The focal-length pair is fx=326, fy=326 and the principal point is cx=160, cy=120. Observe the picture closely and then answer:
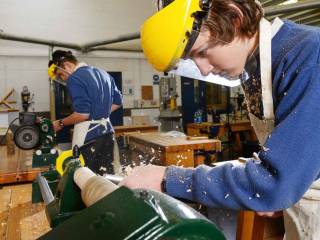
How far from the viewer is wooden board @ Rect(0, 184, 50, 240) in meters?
1.38

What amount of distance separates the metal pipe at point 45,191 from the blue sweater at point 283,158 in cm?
57

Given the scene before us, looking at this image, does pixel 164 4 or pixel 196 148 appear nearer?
pixel 164 4

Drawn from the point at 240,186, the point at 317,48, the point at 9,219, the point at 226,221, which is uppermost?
the point at 317,48

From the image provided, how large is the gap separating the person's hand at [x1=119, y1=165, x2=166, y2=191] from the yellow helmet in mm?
301

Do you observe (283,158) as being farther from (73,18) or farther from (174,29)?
(73,18)

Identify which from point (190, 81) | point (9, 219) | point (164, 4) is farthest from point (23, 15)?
point (164, 4)

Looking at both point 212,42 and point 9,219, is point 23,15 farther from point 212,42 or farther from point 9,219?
point 212,42

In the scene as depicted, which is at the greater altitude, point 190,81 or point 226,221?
point 190,81

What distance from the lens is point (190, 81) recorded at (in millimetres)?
6836

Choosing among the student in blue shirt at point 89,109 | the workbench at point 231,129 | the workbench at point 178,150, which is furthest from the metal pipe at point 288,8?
the student in blue shirt at point 89,109

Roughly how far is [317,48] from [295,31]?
0.14 m

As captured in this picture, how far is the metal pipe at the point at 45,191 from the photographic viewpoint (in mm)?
1208

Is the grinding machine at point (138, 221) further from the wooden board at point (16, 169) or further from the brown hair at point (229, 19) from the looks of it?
the wooden board at point (16, 169)

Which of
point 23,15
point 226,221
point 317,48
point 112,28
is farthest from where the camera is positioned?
point 112,28
